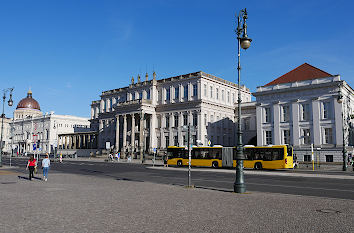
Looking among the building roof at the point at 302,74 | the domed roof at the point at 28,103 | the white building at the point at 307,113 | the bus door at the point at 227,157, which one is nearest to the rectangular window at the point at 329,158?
the white building at the point at 307,113

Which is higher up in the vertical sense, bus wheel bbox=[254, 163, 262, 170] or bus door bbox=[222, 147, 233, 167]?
bus door bbox=[222, 147, 233, 167]

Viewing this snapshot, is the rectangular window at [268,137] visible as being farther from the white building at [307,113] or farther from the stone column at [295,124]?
the stone column at [295,124]

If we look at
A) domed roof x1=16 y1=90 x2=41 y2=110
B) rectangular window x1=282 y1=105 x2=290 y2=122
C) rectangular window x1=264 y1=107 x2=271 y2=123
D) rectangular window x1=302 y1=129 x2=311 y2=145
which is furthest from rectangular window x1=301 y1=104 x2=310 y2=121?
domed roof x1=16 y1=90 x2=41 y2=110

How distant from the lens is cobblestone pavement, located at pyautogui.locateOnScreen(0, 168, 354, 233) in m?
7.47

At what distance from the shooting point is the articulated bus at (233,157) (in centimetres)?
3372

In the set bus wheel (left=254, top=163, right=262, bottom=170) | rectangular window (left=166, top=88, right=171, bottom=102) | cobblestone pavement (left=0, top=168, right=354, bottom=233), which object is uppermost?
rectangular window (left=166, top=88, right=171, bottom=102)

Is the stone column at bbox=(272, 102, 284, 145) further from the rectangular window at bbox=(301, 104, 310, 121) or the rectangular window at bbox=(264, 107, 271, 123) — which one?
the rectangular window at bbox=(301, 104, 310, 121)

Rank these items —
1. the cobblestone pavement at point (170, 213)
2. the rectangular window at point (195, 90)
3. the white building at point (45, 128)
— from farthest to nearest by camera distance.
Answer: the white building at point (45, 128) → the rectangular window at point (195, 90) → the cobblestone pavement at point (170, 213)

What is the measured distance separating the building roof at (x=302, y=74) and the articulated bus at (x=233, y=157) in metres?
19.7

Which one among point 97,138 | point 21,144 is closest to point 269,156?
point 97,138

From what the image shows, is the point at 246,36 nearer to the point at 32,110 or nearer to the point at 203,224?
the point at 203,224

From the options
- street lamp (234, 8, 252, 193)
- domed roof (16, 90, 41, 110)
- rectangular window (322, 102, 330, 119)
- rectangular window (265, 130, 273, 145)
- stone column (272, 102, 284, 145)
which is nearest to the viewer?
street lamp (234, 8, 252, 193)

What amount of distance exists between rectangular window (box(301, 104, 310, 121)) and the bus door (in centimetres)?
1783

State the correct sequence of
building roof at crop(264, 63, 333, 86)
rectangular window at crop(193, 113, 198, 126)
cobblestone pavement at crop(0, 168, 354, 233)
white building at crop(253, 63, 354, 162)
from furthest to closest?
rectangular window at crop(193, 113, 198, 126) → building roof at crop(264, 63, 333, 86) → white building at crop(253, 63, 354, 162) → cobblestone pavement at crop(0, 168, 354, 233)
